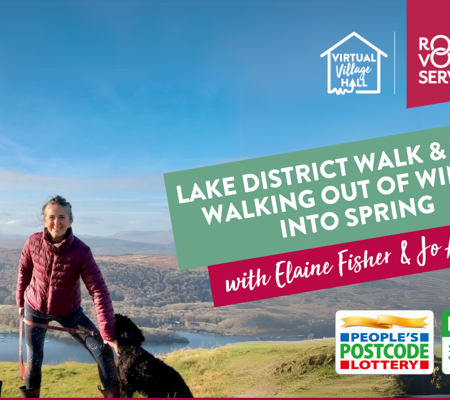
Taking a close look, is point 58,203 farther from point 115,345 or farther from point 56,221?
point 115,345

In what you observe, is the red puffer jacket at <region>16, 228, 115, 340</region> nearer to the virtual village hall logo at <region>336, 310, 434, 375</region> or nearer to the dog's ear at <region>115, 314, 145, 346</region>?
the dog's ear at <region>115, 314, 145, 346</region>

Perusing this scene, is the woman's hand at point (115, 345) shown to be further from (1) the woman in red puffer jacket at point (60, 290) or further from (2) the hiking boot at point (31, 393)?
(2) the hiking boot at point (31, 393)

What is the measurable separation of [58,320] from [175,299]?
1237 mm

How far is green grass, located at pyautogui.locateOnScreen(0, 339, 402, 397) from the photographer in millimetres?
3613

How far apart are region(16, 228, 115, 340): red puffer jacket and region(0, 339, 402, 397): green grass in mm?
787

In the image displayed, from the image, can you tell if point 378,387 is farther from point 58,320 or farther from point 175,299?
point 58,320

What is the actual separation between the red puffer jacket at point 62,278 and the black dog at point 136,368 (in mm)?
106

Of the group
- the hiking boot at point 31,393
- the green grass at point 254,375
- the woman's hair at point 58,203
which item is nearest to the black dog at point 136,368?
the green grass at point 254,375

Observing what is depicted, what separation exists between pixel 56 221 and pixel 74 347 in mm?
1149

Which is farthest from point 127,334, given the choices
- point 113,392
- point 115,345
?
point 113,392

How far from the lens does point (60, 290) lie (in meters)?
3.10

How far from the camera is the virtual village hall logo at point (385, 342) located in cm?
377

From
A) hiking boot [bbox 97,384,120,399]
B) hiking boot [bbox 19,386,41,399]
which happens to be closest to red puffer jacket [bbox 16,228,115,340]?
hiking boot [bbox 97,384,120,399]

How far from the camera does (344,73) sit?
395 cm
